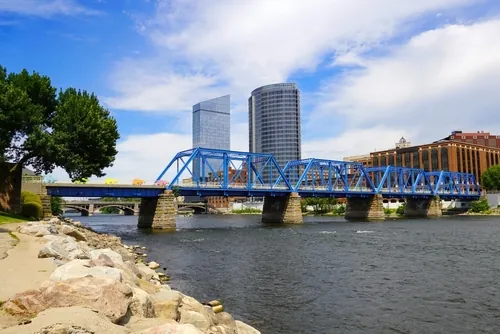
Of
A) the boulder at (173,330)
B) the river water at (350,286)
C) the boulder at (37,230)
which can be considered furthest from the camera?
the boulder at (37,230)

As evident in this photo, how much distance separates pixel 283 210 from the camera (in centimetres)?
12212

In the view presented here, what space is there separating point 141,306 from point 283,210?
363 ft

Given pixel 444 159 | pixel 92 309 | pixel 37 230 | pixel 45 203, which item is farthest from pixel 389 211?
pixel 92 309

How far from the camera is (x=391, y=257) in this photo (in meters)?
42.0

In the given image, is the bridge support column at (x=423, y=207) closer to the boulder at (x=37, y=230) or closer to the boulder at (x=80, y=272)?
the boulder at (x=37, y=230)

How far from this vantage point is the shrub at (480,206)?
525 feet

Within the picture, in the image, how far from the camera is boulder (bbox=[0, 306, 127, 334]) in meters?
8.80

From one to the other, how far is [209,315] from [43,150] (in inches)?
1947

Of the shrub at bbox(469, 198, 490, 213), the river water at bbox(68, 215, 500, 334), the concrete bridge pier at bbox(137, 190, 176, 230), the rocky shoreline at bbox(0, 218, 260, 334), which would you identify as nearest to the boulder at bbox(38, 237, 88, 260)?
the rocky shoreline at bbox(0, 218, 260, 334)

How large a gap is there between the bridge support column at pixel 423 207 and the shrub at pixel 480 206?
12546 millimetres

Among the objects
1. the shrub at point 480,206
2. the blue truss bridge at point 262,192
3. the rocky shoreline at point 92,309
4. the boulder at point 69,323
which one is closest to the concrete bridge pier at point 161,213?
the blue truss bridge at point 262,192

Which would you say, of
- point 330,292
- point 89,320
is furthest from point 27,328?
point 330,292

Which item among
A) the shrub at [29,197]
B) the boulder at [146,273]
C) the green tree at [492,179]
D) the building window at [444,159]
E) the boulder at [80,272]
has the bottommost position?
the boulder at [146,273]

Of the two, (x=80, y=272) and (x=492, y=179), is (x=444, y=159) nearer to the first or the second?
(x=492, y=179)
